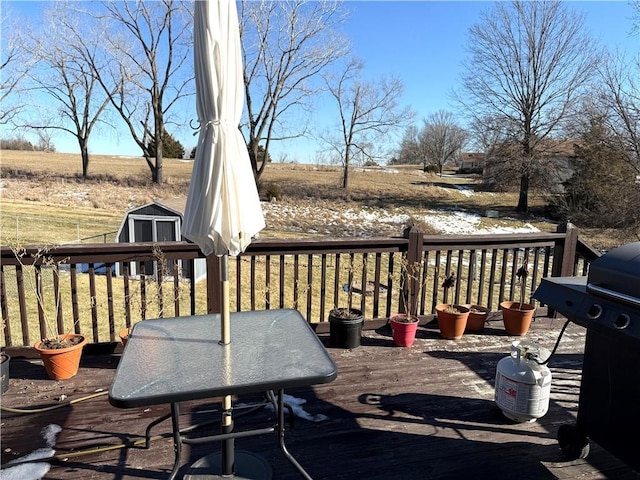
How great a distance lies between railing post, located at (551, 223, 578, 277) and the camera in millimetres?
4250

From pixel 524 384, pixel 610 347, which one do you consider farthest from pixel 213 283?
pixel 610 347

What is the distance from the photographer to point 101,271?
29.3 feet

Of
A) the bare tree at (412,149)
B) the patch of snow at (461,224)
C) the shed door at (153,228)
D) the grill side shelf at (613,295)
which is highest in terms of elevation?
the bare tree at (412,149)

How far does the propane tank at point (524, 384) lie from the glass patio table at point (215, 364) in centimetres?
124

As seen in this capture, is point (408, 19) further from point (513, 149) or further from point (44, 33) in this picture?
point (44, 33)

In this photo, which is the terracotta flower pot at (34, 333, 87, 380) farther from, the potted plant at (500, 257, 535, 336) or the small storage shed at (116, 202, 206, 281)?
the small storage shed at (116, 202, 206, 281)

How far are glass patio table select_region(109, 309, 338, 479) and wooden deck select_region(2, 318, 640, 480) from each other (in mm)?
257

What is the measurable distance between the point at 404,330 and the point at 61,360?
2568mm

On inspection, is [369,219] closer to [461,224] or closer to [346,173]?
[461,224]

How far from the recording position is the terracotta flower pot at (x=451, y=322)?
3.73m

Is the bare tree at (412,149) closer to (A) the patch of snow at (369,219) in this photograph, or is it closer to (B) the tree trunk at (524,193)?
(B) the tree trunk at (524,193)

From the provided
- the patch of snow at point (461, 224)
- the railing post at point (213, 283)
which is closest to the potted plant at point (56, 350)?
the railing post at point (213, 283)

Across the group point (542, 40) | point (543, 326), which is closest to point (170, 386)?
point (543, 326)

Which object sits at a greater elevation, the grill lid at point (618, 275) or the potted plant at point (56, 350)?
the grill lid at point (618, 275)
